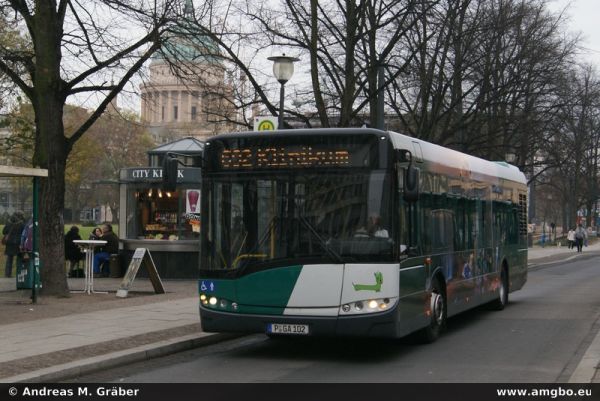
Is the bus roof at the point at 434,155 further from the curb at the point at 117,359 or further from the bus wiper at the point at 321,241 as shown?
the curb at the point at 117,359

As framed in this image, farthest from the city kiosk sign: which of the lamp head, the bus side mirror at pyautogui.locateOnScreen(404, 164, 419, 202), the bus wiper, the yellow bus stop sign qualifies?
the bus side mirror at pyautogui.locateOnScreen(404, 164, 419, 202)

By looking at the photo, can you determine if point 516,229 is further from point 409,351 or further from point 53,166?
point 53,166

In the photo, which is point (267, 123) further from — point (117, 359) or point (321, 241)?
point (117, 359)

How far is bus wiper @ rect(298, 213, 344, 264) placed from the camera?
10297 millimetres

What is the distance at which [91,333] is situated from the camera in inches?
482

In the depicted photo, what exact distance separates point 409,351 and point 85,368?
4273 mm

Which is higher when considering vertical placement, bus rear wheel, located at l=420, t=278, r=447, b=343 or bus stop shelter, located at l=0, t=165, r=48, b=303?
bus stop shelter, located at l=0, t=165, r=48, b=303

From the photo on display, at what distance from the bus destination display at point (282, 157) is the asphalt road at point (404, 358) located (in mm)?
2417

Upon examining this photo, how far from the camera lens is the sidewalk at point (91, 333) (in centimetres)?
971

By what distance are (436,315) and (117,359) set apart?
15.0ft

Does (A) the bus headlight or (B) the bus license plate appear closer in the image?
(A) the bus headlight

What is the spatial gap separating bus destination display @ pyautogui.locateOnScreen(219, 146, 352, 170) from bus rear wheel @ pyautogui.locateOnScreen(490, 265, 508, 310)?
7.63m

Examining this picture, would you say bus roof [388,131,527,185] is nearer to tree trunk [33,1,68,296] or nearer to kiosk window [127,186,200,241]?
tree trunk [33,1,68,296]

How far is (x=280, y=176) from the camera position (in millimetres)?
10719
